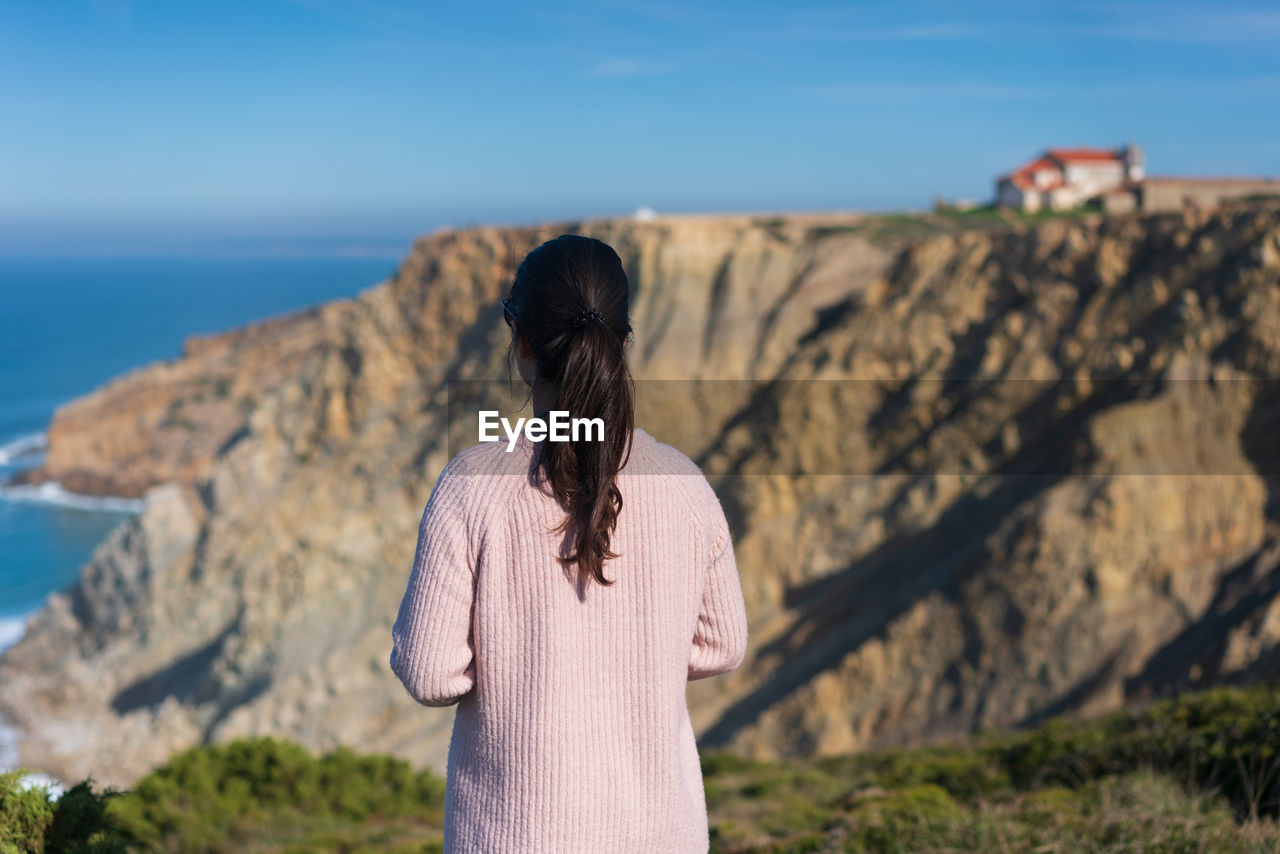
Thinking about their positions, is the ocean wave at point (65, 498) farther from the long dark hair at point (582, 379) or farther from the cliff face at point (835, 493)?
the long dark hair at point (582, 379)

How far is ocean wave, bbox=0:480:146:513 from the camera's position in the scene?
148 ft

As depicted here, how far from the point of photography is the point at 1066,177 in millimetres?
30656

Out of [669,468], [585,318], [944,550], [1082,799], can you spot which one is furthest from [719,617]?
[944,550]

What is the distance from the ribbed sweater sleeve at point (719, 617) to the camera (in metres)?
2.09

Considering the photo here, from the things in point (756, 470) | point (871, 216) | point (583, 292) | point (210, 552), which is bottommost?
point (210, 552)

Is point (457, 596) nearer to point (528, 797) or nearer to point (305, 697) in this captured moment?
point (528, 797)

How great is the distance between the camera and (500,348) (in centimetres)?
2509

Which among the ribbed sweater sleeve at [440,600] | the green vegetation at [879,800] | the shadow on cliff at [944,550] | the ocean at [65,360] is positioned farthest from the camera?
the ocean at [65,360]

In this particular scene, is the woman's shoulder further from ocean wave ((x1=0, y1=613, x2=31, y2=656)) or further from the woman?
ocean wave ((x1=0, y1=613, x2=31, y2=656))

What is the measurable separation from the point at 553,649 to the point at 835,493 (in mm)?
18036

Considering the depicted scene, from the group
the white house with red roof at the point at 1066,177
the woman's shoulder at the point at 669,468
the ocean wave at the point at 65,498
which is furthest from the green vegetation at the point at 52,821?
the ocean wave at the point at 65,498

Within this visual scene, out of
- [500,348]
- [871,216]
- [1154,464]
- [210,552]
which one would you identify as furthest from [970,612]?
[210,552]

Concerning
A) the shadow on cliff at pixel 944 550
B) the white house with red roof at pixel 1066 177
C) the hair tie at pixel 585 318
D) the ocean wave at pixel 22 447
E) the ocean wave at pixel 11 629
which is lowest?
the ocean wave at pixel 11 629

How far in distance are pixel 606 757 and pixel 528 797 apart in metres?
0.18
